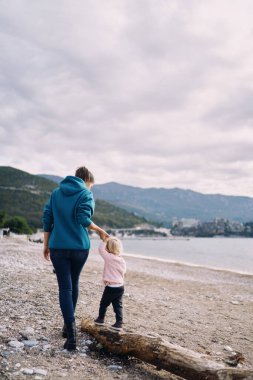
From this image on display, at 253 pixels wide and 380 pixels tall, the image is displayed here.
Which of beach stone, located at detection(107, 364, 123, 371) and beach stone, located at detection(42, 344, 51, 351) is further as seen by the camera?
beach stone, located at detection(42, 344, 51, 351)

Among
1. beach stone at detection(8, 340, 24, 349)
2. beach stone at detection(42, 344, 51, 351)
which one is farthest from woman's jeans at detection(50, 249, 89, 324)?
beach stone at detection(8, 340, 24, 349)

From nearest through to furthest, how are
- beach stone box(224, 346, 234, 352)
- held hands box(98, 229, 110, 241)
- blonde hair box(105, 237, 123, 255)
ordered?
1. held hands box(98, 229, 110, 241)
2. blonde hair box(105, 237, 123, 255)
3. beach stone box(224, 346, 234, 352)

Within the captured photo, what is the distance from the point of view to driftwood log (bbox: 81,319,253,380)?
191 inches

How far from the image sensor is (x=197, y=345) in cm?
762

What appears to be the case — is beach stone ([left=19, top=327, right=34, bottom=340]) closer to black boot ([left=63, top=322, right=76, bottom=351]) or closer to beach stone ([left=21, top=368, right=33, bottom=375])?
black boot ([left=63, top=322, right=76, bottom=351])

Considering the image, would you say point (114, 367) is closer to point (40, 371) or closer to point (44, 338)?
point (40, 371)

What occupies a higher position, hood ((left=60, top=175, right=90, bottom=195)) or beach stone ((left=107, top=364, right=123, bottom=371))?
hood ((left=60, top=175, right=90, bottom=195))

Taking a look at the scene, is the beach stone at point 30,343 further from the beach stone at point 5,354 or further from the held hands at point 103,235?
the held hands at point 103,235

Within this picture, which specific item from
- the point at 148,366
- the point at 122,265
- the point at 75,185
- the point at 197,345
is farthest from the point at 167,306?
the point at 75,185

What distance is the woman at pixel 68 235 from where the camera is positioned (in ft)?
19.8

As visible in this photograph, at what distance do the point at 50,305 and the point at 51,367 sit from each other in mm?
3833

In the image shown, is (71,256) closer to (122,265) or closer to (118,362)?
(122,265)

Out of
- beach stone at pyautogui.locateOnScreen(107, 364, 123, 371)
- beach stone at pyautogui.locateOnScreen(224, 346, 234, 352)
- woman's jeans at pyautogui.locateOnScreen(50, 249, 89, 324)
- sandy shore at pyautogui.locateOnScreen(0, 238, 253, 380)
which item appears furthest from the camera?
beach stone at pyautogui.locateOnScreen(224, 346, 234, 352)

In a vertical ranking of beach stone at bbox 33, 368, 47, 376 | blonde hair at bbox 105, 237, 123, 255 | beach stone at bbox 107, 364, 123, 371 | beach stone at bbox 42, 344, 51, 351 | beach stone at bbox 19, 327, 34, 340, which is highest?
blonde hair at bbox 105, 237, 123, 255
